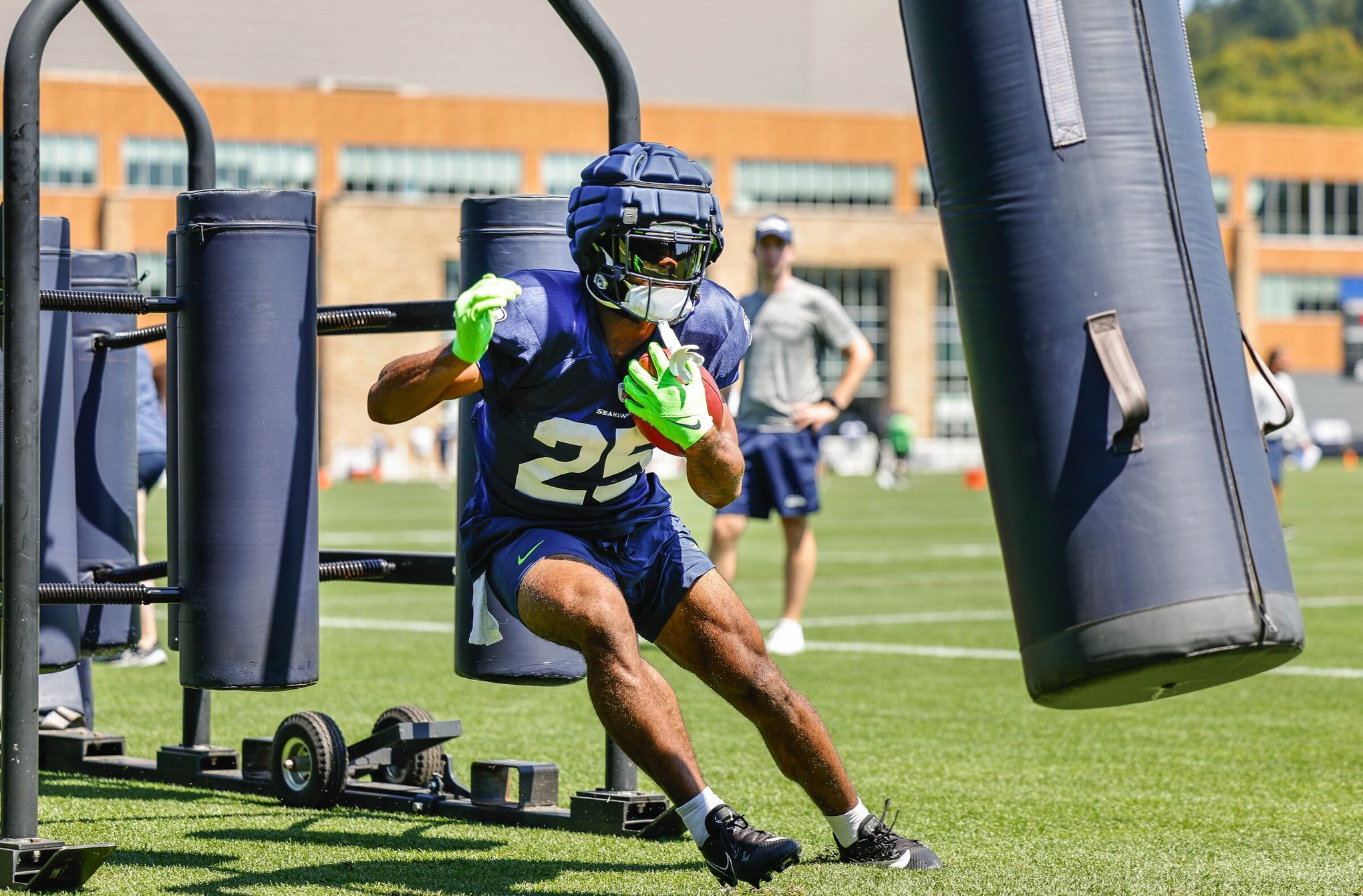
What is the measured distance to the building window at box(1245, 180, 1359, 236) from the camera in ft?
231

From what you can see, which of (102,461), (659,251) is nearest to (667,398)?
(659,251)

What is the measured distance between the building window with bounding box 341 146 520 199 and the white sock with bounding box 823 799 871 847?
55.1 metres

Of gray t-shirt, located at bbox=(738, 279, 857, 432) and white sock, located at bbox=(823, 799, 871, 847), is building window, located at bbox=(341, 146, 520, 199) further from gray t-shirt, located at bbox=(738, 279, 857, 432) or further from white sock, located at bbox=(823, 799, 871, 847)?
white sock, located at bbox=(823, 799, 871, 847)

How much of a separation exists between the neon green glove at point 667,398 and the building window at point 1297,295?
70192 mm

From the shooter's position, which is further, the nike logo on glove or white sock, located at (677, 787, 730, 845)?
the nike logo on glove

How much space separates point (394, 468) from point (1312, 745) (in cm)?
4528

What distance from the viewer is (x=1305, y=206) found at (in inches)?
2808

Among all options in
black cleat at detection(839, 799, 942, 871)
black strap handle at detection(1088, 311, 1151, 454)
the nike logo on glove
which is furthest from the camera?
black cleat at detection(839, 799, 942, 871)

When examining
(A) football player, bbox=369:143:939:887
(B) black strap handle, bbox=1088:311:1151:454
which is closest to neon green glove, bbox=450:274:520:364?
(A) football player, bbox=369:143:939:887

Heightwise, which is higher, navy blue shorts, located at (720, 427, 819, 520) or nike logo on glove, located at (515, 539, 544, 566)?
navy blue shorts, located at (720, 427, 819, 520)

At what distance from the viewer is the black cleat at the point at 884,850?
4.48m

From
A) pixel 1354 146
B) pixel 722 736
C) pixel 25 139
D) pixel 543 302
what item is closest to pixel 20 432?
pixel 25 139

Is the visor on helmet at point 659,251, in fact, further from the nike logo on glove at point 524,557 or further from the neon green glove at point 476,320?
the nike logo on glove at point 524,557

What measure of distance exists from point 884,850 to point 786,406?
520cm
